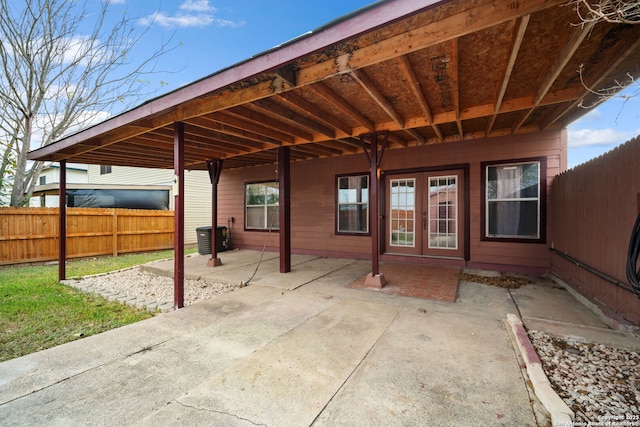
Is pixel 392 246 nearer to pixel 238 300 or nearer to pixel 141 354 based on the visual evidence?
pixel 238 300

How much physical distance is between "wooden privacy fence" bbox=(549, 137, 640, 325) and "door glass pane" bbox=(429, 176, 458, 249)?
1.72 m

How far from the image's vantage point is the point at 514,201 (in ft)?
17.5

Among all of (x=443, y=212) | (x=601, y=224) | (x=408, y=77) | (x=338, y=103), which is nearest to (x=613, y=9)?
(x=408, y=77)

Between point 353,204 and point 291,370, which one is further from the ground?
point 353,204

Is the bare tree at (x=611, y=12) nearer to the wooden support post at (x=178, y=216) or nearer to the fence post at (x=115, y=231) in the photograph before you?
the wooden support post at (x=178, y=216)

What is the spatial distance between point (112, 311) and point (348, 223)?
5094 millimetres

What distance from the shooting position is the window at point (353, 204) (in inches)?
271

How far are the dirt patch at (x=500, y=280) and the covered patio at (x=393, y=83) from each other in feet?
6.16

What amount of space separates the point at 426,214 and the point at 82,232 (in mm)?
9756

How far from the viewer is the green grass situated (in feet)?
9.56

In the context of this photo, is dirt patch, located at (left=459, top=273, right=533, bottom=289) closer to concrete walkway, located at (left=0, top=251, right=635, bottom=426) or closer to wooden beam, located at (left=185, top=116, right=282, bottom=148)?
concrete walkway, located at (left=0, top=251, right=635, bottom=426)

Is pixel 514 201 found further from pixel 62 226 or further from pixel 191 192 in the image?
pixel 191 192

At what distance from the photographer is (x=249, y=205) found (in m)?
8.92

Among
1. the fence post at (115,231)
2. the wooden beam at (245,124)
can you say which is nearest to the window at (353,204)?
the wooden beam at (245,124)
